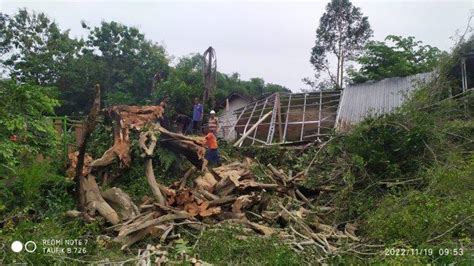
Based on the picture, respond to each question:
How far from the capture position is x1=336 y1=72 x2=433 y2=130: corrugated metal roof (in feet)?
40.4

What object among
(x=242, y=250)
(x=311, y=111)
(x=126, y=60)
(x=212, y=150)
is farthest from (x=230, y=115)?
(x=242, y=250)

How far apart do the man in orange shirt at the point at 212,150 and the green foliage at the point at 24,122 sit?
335cm

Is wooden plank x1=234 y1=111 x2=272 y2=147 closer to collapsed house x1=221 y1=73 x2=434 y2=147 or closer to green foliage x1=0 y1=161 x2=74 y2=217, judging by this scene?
collapsed house x1=221 y1=73 x2=434 y2=147

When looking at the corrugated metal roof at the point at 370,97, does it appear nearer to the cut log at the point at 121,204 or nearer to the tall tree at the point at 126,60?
the cut log at the point at 121,204

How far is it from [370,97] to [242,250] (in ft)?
33.2

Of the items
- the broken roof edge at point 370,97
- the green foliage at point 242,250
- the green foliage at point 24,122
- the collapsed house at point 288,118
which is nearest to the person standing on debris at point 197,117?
the collapsed house at point 288,118

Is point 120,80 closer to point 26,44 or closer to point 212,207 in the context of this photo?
point 26,44

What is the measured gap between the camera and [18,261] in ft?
13.2

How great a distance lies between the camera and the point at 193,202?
5.86m

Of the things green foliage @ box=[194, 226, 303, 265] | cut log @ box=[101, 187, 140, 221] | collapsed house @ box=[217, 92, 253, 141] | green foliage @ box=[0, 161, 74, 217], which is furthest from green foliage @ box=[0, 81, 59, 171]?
collapsed house @ box=[217, 92, 253, 141]

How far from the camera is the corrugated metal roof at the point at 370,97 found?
40.4 feet

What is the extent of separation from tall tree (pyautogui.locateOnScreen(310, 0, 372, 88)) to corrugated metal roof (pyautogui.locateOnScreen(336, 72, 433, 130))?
9.00 metres

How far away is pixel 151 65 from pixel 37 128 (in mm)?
19689

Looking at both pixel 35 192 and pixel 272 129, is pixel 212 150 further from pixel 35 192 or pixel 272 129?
pixel 272 129
